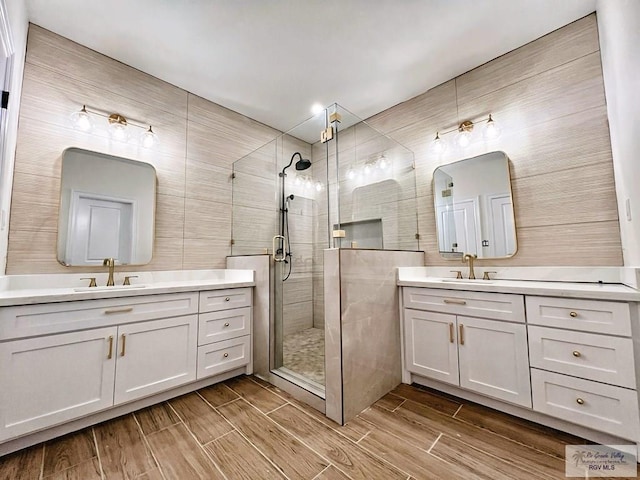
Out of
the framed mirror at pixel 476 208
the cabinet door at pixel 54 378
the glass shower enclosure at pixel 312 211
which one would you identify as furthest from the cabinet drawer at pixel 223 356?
the framed mirror at pixel 476 208

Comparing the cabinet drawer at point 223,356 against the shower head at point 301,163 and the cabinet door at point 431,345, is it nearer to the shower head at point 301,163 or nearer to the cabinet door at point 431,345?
the cabinet door at point 431,345

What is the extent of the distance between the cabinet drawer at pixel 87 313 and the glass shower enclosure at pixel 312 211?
2.66 feet

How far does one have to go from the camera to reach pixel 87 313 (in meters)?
1.61

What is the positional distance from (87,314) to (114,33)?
6.78 ft

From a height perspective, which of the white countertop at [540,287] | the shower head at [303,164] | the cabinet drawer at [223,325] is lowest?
the cabinet drawer at [223,325]

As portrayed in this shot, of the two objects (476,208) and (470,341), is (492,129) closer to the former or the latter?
(476,208)

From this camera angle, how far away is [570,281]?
188cm

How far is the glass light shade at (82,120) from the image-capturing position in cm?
205

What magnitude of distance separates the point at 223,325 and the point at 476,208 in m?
2.42

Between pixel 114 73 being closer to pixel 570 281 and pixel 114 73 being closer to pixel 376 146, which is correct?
pixel 376 146

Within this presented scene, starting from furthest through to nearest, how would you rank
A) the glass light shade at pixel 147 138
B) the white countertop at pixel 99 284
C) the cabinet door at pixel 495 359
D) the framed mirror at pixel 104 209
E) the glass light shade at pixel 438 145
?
the glass light shade at pixel 438 145 < the glass light shade at pixel 147 138 < the framed mirror at pixel 104 209 < the cabinet door at pixel 495 359 < the white countertop at pixel 99 284

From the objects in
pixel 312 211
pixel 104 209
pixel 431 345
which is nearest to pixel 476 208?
pixel 431 345

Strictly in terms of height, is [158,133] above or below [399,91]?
below

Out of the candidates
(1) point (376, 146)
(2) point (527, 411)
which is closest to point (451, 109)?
(1) point (376, 146)
